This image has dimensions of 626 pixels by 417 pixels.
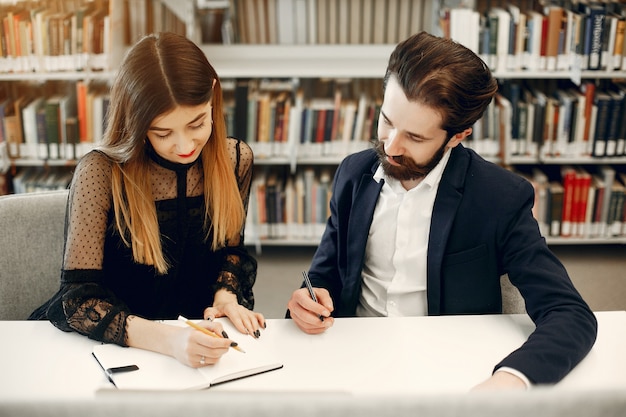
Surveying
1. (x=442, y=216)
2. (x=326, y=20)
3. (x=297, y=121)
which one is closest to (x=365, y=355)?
(x=442, y=216)

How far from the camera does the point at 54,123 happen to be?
3.13 metres

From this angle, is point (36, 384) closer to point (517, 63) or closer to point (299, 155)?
point (299, 155)

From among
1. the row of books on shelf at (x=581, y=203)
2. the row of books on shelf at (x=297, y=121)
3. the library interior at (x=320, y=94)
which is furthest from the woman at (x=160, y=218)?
the row of books on shelf at (x=581, y=203)

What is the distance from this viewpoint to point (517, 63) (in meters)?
A: 3.10

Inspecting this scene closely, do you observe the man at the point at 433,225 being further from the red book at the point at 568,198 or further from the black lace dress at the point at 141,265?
the red book at the point at 568,198

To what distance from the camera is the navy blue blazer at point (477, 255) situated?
127 centimetres

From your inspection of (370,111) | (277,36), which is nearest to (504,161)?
(370,111)

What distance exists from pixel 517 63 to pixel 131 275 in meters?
2.19

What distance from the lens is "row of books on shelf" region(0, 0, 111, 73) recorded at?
3.01 m

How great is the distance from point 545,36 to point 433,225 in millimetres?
1945

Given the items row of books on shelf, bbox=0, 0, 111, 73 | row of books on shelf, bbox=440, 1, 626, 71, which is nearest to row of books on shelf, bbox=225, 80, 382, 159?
row of books on shelf, bbox=440, 1, 626, 71

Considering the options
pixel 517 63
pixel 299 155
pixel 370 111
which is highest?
pixel 517 63

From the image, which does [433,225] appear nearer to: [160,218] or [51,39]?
[160,218]

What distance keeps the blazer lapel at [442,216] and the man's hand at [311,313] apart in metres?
0.25
